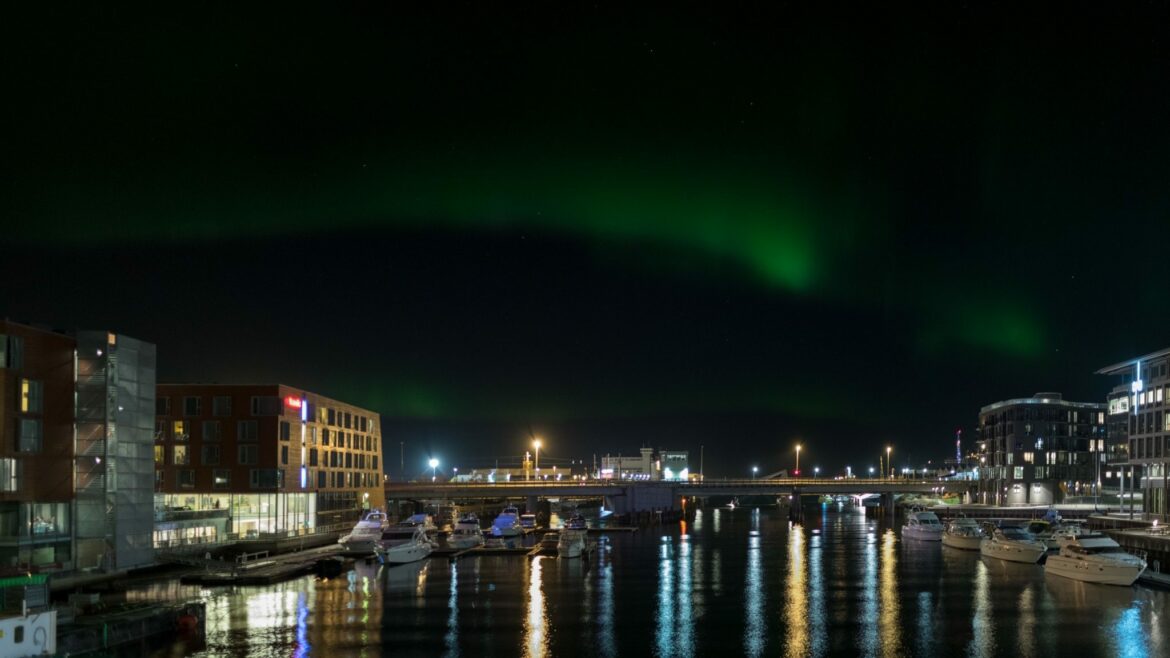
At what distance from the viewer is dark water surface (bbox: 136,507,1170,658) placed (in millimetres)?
44000

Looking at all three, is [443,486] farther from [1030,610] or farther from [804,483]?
[1030,610]

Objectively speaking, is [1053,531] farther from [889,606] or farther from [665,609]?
[665,609]

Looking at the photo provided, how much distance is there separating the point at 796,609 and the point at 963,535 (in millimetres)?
49763

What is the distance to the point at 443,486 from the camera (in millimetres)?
142250

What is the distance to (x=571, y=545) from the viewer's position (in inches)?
3403

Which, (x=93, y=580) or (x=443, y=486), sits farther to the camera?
(x=443, y=486)

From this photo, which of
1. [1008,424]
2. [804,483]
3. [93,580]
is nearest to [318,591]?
[93,580]

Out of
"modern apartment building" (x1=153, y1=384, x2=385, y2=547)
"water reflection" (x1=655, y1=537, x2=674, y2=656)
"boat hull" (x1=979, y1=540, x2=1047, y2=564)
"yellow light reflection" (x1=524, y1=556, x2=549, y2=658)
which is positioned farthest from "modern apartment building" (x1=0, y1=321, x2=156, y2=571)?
"boat hull" (x1=979, y1=540, x2=1047, y2=564)

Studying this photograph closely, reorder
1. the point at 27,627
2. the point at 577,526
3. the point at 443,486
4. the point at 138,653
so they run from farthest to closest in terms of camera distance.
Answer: the point at 443,486 < the point at 577,526 < the point at 138,653 < the point at 27,627

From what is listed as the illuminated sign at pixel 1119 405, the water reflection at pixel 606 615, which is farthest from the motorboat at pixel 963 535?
the water reflection at pixel 606 615

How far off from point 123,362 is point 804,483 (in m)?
107

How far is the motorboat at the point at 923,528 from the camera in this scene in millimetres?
108188

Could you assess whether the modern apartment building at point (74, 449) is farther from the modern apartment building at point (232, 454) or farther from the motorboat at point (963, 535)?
the motorboat at point (963, 535)

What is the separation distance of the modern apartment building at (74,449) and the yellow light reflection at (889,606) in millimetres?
44324
